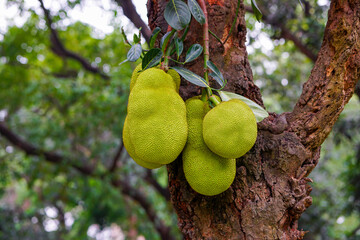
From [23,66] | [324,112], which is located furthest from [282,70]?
[324,112]

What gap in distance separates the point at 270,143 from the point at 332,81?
0.25m

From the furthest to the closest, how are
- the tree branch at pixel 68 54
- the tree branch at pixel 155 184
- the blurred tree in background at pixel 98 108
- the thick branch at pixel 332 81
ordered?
the tree branch at pixel 155 184 < the tree branch at pixel 68 54 < the blurred tree in background at pixel 98 108 < the thick branch at pixel 332 81

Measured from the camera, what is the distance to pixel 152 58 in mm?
820

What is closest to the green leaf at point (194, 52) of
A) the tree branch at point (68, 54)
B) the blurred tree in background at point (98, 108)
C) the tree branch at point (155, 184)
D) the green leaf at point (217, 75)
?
the green leaf at point (217, 75)

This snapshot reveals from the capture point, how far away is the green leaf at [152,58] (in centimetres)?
81

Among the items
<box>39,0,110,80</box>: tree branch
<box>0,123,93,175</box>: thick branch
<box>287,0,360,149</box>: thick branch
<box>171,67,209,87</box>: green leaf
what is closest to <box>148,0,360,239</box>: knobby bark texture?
<box>287,0,360,149</box>: thick branch

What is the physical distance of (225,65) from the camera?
3.01ft

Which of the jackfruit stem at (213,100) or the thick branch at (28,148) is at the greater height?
the jackfruit stem at (213,100)

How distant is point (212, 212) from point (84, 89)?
239 centimetres

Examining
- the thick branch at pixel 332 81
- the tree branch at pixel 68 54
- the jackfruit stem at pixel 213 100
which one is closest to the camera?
the jackfruit stem at pixel 213 100

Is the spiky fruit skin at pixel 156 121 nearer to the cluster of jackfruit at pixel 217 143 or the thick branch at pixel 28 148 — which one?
the cluster of jackfruit at pixel 217 143

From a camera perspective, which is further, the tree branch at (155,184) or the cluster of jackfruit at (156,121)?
the tree branch at (155,184)

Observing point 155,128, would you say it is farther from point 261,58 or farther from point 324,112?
point 261,58

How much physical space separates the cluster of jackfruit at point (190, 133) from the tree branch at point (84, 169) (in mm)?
2997
